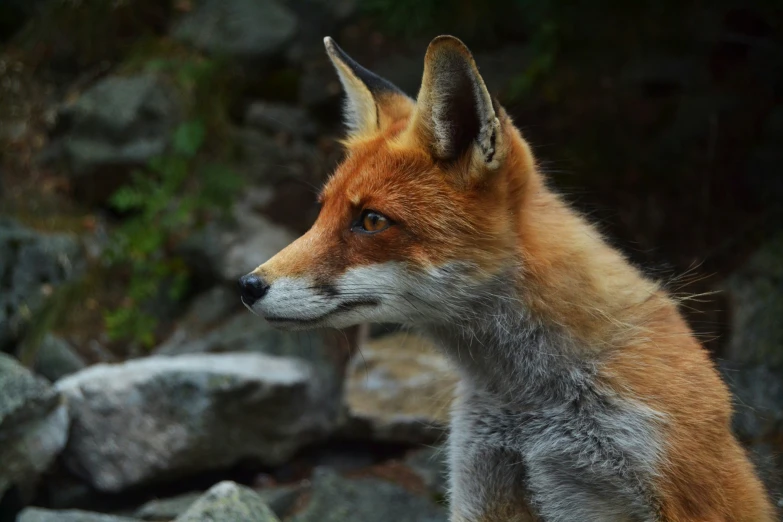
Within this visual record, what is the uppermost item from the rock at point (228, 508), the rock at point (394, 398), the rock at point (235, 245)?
the rock at point (235, 245)

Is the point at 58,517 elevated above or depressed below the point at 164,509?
above

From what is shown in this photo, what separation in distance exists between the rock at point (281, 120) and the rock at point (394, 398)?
2.61 m

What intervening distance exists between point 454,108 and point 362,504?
2.94 m

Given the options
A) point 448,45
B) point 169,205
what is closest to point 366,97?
point 448,45

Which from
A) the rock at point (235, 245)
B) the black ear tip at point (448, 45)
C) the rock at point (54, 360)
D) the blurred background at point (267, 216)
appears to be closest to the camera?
the black ear tip at point (448, 45)

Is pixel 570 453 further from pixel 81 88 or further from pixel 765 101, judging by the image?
pixel 81 88

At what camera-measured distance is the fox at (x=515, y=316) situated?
296 cm

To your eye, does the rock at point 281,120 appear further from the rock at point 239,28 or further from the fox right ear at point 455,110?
the fox right ear at point 455,110

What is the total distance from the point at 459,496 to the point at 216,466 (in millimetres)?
2609

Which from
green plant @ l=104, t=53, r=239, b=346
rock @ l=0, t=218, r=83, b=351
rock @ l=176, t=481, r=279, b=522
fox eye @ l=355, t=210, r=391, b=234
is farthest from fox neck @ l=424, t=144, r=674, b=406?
rock @ l=0, t=218, r=83, b=351

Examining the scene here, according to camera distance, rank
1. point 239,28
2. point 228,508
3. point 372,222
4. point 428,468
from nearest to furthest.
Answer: point 372,222
point 228,508
point 428,468
point 239,28

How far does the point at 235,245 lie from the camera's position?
7094mm

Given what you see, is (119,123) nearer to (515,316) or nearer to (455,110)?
(455,110)

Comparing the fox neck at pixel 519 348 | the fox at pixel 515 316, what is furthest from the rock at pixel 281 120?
the fox neck at pixel 519 348
